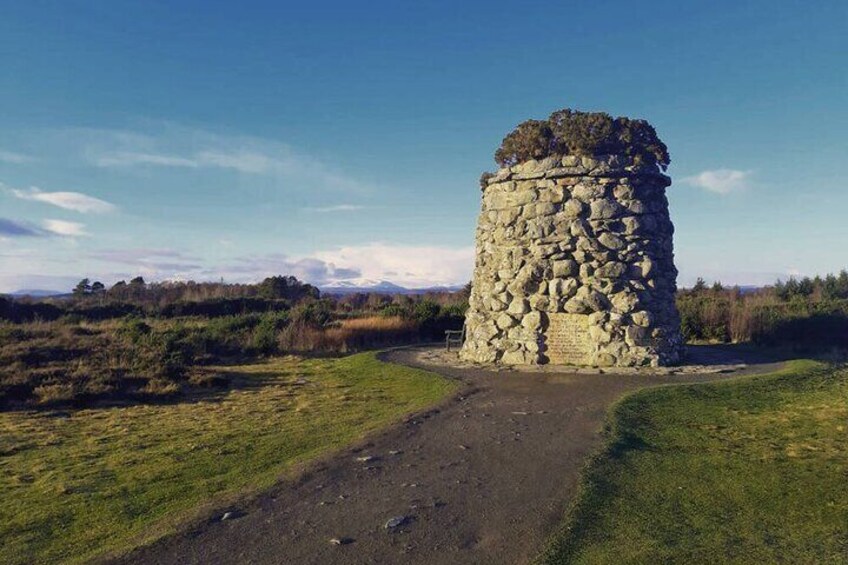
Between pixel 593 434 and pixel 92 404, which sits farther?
pixel 92 404

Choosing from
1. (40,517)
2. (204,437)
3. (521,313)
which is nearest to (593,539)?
(40,517)

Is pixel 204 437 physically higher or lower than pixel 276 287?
lower

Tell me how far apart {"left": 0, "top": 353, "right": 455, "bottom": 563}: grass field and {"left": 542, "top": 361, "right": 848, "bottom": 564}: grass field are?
377 centimetres

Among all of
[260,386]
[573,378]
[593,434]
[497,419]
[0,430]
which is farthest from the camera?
[260,386]

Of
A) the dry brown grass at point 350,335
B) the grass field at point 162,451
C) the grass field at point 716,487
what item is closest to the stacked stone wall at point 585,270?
the grass field at point 162,451

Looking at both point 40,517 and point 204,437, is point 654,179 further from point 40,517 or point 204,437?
point 40,517

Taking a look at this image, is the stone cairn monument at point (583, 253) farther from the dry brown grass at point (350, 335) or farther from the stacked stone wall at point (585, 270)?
the dry brown grass at point (350, 335)

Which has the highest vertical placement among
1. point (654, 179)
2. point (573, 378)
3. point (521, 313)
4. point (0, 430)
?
point (654, 179)

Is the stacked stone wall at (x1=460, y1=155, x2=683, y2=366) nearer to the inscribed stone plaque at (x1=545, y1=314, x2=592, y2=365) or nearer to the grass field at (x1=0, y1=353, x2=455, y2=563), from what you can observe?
the inscribed stone plaque at (x1=545, y1=314, x2=592, y2=365)

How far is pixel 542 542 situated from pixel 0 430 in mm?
11203

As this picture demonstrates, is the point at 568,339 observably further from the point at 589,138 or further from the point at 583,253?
the point at 589,138

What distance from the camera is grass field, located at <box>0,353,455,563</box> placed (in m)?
6.19

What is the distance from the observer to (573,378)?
14016 mm

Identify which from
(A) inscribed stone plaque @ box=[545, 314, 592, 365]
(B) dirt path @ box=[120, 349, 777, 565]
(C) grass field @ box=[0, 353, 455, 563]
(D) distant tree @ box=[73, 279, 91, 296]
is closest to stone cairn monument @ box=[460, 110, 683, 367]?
(A) inscribed stone plaque @ box=[545, 314, 592, 365]
